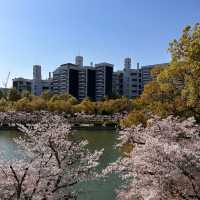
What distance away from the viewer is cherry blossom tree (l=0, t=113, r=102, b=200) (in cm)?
765

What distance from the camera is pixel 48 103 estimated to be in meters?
59.7

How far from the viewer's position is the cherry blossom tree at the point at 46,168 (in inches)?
301

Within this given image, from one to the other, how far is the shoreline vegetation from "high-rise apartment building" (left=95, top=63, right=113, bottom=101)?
246 feet

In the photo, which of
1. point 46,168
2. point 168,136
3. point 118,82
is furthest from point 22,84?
point 46,168

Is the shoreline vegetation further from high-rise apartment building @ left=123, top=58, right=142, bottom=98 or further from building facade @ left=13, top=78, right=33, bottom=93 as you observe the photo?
building facade @ left=13, top=78, right=33, bottom=93

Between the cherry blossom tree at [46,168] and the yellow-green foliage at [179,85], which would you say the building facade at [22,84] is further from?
the cherry blossom tree at [46,168]

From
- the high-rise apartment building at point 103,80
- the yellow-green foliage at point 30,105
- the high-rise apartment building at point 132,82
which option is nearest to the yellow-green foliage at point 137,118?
the yellow-green foliage at point 30,105

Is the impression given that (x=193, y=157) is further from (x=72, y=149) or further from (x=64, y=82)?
(x=64, y=82)

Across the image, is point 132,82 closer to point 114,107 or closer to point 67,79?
point 67,79

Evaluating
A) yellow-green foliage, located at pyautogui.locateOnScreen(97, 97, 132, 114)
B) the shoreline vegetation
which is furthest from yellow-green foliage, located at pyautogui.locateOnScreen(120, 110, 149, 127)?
yellow-green foliage, located at pyautogui.locateOnScreen(97, 97, 132, 114)

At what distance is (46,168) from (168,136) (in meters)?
3.46

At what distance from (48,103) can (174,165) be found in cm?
5290

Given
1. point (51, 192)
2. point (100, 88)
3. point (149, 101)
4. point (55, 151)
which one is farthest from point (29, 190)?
point (100, 88)

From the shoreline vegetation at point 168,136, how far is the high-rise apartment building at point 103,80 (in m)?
75.0
